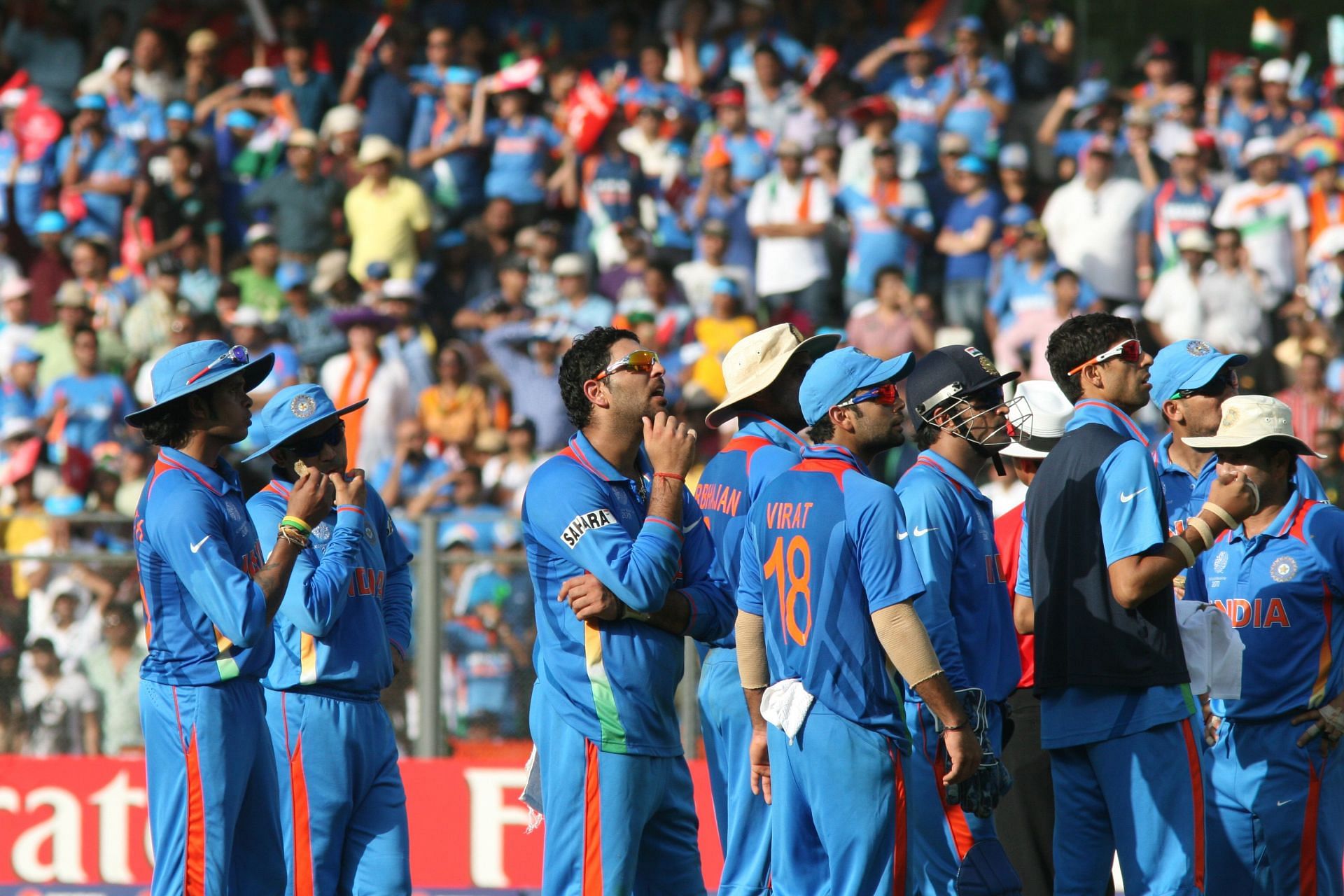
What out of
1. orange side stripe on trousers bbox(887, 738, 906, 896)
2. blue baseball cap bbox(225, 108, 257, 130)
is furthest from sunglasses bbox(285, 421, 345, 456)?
blue baseball cap bbox(225, 108, 257, 130)

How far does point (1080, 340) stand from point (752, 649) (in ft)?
5.12

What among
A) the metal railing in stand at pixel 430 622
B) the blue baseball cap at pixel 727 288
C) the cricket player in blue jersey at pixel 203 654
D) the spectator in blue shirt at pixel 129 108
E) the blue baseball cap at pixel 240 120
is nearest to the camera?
the cricket player in blue jersey at pixel 203 654

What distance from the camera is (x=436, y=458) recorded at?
42.0 feet

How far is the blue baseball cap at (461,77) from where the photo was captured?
16.1m

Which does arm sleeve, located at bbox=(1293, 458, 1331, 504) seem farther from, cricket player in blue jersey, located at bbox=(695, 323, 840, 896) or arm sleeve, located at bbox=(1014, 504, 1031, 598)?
cricket player in blue jersey, located at bbox=(695, 323, 840, 896)

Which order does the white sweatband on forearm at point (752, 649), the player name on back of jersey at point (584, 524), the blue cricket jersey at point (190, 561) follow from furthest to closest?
the white sweatband on forearm at point (752, 649)
the blue cricket jersey at point (190, 561)
the player name on back of jersey at point (584, 524)

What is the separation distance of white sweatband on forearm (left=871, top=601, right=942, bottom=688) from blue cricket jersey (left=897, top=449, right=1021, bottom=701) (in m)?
0.38

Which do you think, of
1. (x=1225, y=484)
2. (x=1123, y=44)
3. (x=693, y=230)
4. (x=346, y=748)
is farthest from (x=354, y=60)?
(x=1225, y=484)

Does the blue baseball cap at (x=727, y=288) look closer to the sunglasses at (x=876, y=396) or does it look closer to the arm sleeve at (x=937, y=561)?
the arm sleeve at (x=937, y=561)

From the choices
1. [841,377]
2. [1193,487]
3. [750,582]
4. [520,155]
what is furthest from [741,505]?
[520,155]

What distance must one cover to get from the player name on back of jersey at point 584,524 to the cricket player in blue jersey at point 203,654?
86 centimetres

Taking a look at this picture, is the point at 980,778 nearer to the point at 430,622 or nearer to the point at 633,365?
the point at 633,365

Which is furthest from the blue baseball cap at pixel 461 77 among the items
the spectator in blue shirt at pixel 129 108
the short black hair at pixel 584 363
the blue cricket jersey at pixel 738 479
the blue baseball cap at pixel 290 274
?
the short black hair at pixel 584 363

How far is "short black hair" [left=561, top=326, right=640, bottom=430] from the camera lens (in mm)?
5992
